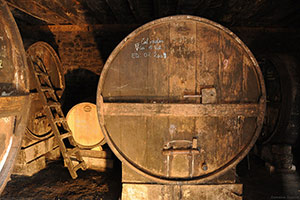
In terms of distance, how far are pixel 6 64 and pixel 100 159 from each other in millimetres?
2312

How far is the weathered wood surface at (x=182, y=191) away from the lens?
189 cm

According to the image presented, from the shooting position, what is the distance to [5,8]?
4.69ft

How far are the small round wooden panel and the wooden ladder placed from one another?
0.44ft

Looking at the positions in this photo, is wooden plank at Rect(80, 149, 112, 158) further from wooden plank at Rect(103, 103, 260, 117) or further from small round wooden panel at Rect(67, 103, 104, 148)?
wooden plank at Rect(103, 103, 260, 117)

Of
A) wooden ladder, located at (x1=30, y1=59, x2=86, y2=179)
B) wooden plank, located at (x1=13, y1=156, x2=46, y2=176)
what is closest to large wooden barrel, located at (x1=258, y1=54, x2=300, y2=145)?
wooden ladder, located at (x1=30, y1=59, x2=86, y2=179)

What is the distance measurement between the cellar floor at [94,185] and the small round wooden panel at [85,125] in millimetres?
652

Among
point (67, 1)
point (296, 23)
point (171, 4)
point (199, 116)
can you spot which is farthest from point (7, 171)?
point (296, 23)

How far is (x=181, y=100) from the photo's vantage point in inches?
70.3

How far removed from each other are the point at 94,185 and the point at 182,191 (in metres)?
1.63

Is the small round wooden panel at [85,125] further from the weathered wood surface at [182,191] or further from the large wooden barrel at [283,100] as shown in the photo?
the large wooden barrel at [283,100]

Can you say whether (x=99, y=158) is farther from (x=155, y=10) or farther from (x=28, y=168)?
(x=155, y=10)

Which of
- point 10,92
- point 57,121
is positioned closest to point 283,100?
point 10,92

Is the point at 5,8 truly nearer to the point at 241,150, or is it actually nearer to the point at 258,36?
the point at 241,150

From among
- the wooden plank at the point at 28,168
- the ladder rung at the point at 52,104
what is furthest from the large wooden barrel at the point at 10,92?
the wooden plank at the point at 28,168
